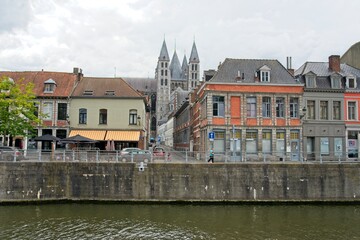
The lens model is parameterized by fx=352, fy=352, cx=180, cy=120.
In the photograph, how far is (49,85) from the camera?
39.0 metres

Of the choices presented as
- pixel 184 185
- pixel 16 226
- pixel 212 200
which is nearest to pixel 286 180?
pixel 212 200

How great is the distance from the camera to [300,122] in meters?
34.7

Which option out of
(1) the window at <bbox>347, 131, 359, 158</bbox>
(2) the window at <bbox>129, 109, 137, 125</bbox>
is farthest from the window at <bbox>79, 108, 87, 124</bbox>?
(1) the window at <bbox>347, 131, 359, 158</bbox>

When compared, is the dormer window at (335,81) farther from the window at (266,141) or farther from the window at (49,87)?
the window at (49,87)

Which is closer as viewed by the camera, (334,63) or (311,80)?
(311,80)

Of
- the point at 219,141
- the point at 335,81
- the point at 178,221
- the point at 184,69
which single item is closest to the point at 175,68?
the point at 184,69

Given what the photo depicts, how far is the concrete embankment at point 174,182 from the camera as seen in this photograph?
2538 centimetres

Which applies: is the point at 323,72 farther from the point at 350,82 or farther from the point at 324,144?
the point at 324,144

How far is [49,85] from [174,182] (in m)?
21.0

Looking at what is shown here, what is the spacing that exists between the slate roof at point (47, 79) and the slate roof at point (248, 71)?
54.2ft

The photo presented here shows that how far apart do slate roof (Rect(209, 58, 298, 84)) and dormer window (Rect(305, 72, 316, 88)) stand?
2.06 metres

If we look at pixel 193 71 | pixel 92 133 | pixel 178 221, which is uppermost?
pixel 193 71

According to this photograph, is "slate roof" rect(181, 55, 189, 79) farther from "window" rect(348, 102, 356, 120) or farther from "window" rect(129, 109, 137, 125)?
"window" rect(348, 102, 356, 120)

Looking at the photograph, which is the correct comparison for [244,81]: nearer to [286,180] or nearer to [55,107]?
[286,180]
